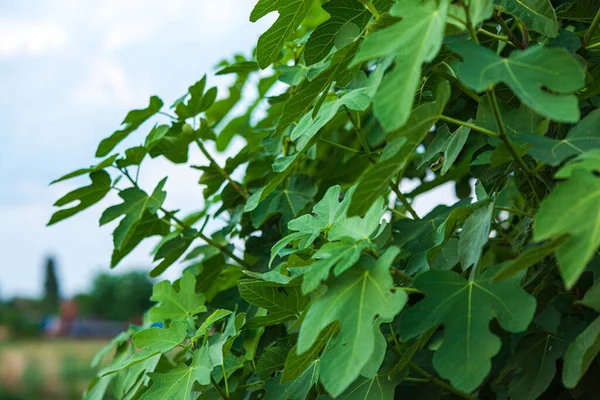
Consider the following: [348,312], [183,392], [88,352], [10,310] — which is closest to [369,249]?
[348,312]

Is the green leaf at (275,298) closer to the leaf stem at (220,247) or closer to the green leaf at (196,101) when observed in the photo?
the leaf stem at (220,247)

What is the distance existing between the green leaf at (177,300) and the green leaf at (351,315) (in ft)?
1.58

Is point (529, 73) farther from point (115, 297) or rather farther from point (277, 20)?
point (115, 297)

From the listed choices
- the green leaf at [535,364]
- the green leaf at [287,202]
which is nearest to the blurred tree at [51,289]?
the green leaf at [287,202]

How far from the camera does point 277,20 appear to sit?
32.0 inches

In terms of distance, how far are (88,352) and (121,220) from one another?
5.78 meters

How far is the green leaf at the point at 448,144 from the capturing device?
0.78 metres

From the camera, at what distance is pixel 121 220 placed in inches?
45.9

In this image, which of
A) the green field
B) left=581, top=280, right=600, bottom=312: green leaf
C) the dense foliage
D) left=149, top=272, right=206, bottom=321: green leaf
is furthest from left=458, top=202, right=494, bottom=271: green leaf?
the green field

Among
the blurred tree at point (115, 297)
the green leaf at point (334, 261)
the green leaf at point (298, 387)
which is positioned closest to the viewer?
the green leaf at point (334, 261)

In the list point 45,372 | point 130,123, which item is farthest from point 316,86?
point 45,372

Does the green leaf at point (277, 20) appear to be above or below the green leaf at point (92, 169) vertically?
above

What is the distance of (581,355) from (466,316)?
136mm

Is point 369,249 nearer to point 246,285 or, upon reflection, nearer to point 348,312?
point 348,312
